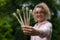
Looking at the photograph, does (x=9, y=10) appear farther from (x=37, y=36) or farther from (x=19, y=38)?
(x=37, y=36)

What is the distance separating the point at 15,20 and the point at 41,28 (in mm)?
10789

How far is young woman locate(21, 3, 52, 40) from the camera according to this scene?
7.77 ft

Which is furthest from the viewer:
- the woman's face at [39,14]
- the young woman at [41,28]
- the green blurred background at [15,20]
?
the green blurred background at [15,20]

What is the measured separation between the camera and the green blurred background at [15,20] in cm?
1241

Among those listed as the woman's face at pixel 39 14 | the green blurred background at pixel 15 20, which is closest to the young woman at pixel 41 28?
the woman's face at pixel 39 14

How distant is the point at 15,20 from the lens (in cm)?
1324

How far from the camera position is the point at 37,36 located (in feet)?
8.46

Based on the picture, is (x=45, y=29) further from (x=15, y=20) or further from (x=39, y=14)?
(x=15, y=20)

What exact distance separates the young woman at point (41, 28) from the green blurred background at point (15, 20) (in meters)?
9.42

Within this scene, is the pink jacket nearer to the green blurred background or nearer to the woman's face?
the woman's face

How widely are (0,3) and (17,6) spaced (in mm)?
2805

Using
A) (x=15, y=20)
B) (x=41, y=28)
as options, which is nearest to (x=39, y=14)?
(x=41, y=28)

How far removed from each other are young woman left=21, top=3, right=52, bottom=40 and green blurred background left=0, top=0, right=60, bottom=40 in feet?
30.9

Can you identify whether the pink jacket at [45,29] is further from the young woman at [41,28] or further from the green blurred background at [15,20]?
the green blurred background at [15,20]
